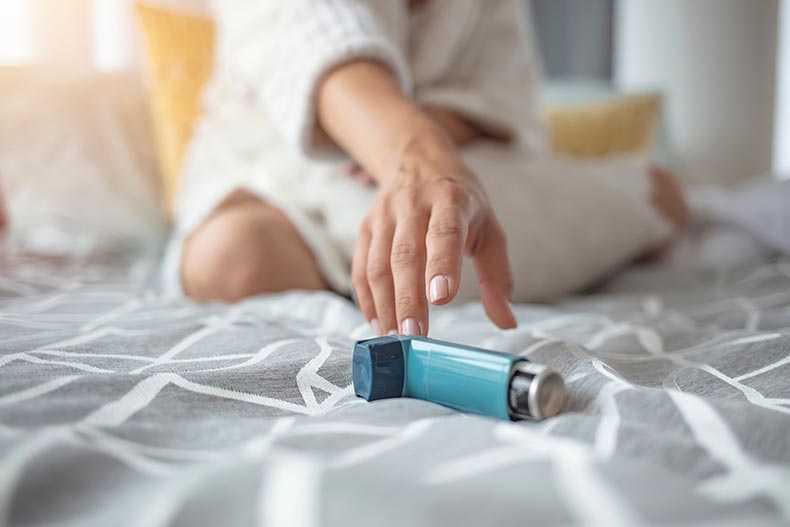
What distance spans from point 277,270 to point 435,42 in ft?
1.67

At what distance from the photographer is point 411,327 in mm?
499

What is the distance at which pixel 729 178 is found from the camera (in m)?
2.38

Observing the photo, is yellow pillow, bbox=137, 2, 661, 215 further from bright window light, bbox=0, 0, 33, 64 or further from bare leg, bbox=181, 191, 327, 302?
bare leg, bbox=181, 191, 327, 302

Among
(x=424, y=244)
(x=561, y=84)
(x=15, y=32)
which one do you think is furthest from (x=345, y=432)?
(x=561, y=84)

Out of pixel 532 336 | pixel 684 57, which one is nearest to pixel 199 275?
pixel 532 336

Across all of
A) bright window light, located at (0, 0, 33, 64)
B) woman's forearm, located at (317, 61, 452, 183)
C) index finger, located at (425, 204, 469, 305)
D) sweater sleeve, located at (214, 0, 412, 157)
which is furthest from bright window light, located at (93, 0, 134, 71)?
index finger, located at (425, 204, 469, 305)

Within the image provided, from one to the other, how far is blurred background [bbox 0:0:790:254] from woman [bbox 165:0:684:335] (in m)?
0.28

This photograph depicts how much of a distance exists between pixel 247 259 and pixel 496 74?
1.85 ft

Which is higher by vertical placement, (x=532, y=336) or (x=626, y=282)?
(x=532, y=336)

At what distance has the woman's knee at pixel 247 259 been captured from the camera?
83cm

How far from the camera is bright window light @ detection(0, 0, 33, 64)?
59.9 inches

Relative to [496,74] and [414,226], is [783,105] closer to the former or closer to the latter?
[496,74]

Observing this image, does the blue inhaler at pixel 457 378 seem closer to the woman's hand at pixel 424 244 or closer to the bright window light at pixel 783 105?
the woman's hand at pixel 424 244

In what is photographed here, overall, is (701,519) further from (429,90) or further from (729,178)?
(729,178)
